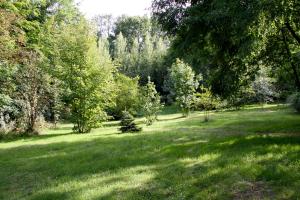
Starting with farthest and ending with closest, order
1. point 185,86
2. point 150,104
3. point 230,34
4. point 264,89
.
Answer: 1. point 264,89
2. point 185,86
3. point 150,104
4. point 230,34

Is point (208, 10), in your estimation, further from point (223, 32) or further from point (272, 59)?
point (272, 59)

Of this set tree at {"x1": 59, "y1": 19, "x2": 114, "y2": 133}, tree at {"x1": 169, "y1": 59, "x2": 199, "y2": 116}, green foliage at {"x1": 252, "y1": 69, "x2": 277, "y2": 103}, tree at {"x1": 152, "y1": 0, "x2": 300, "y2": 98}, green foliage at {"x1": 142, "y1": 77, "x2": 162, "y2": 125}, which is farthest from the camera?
tree at {"x1": 169, "y1": 59, "x2": 199, "y2": 116}

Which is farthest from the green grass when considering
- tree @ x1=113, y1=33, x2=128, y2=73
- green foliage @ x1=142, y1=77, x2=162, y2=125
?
tree @ x1=113, y1=33, x2=128, y2=73

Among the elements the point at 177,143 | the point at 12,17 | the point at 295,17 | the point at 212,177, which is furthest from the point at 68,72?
the point at 212,177

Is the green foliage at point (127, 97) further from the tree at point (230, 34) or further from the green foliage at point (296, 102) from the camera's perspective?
the tree at point (230, 34)

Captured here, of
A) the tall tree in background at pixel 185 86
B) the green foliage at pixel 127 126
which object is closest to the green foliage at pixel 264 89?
the tall tree in background at pixel 185 86

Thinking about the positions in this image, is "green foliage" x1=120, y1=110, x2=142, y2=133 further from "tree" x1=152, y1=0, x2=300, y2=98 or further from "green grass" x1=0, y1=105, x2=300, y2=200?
"green grass" x1=0, y1=105, x2=300, y2=200

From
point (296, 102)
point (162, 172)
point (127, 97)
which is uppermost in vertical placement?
point (127, 97)

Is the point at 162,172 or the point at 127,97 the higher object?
the point at 127,97

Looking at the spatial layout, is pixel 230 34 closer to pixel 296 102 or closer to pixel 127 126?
pixel 127 126

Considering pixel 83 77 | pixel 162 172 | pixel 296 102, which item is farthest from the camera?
pixel 296 102

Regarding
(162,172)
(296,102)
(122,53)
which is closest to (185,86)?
(296,102)

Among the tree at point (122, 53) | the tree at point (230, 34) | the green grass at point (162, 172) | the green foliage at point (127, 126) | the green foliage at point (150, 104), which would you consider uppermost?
the tree at point (122, 53)

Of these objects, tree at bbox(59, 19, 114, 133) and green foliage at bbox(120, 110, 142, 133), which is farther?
tree at bbox(59, 19, 114, 133)
